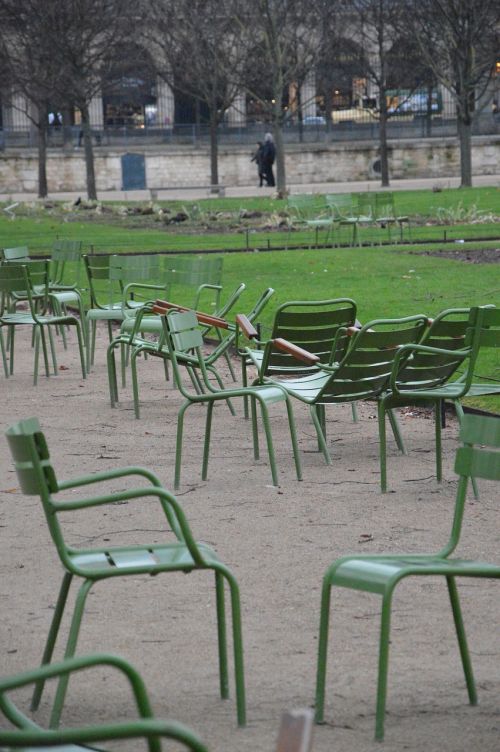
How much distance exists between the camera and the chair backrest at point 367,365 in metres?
7.97

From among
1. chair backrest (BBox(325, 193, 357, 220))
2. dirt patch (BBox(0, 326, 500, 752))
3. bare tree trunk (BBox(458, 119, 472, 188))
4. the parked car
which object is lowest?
dirt patch (BBox(0, 326, 500, 752))

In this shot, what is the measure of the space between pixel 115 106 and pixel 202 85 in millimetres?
16291

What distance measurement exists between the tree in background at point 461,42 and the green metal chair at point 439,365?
34004mm

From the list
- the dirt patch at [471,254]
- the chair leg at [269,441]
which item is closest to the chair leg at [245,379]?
the chair leg at [269,441]

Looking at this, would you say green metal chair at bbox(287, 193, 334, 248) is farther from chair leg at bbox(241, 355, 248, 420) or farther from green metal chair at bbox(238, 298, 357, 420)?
green metal chair at bbox(238, 298, 357, 420)

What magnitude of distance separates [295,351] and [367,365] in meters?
0.42

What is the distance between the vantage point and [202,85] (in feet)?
163

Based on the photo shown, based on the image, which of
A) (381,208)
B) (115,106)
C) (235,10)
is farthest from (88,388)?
(115,106)

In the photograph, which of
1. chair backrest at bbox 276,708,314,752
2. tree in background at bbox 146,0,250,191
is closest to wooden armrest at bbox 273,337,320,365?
chair backrest at bbox 276,708,314,752

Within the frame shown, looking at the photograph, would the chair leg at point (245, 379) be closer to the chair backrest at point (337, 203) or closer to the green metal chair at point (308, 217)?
the green metal chair at point (308, 217)

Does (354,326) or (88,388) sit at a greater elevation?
(354,326)

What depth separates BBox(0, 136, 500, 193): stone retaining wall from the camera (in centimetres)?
5344

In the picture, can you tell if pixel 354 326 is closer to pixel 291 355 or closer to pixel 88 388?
pixel 291 355

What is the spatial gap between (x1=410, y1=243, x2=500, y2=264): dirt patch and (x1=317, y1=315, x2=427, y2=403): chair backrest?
42.1ft
